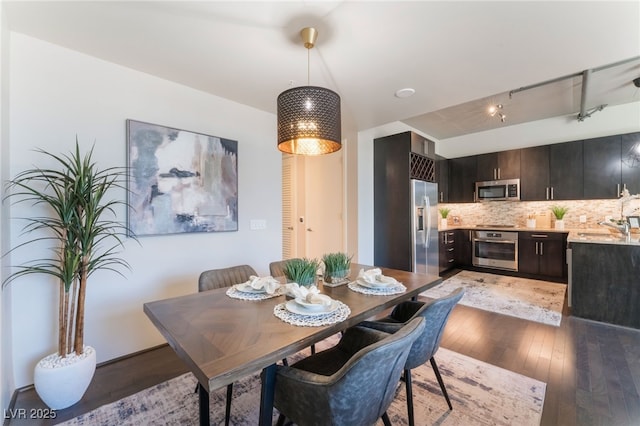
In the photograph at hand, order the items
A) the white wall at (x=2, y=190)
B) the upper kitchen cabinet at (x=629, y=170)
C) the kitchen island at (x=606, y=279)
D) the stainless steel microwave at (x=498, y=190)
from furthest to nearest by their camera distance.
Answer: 1. the stainless steel microwave at (x=498, y=190)
2. the upper kitchen cabinet at (x=629, y=170)
3. the kitchen island at (x=606, y=279)
4. the white wall at (x=2, y=190)

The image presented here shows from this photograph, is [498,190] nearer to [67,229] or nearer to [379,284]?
[379,284]

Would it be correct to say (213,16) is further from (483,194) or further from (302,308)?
(483,194)

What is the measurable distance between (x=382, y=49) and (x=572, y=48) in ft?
4.64

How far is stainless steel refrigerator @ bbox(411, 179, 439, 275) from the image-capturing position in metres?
3.94

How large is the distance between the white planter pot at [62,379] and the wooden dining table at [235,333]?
0.80m

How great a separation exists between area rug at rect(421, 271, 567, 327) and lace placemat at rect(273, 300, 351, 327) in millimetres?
→ 2932

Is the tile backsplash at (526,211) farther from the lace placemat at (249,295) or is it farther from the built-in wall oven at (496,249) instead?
the lace placemat at (249,295)

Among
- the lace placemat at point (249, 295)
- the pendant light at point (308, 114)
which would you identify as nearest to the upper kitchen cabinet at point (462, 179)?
the pendant light at point (308, 114)

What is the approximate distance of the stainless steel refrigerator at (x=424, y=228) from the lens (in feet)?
12.9

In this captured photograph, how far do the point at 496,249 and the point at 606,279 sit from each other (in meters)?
2.04

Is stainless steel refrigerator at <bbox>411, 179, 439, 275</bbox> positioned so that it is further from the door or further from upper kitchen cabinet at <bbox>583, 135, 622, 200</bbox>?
upper kitchen cabinet at <bbox>583, 135, 622, 200</bbox>

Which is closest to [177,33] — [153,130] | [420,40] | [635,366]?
[153,130]

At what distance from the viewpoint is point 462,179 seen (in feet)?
18.4

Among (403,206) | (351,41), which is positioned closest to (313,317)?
(351,41)
